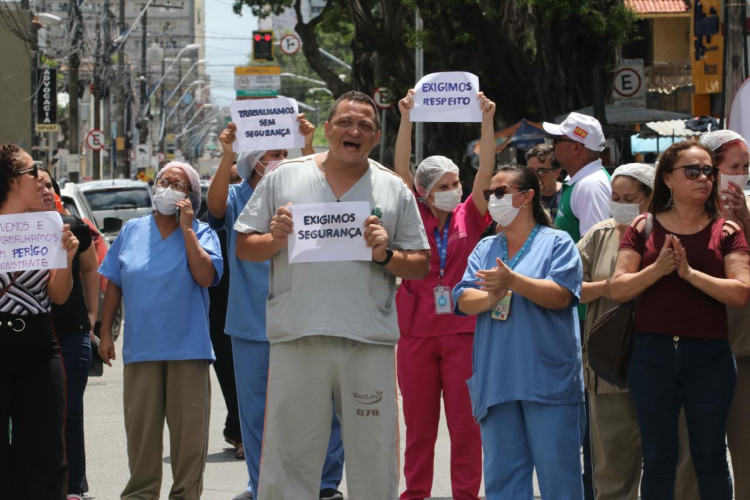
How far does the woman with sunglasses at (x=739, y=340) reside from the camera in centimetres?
629

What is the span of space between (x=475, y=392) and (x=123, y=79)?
2045 inches

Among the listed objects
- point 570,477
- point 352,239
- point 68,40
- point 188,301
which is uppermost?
point 68,40

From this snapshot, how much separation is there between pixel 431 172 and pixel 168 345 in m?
1.80

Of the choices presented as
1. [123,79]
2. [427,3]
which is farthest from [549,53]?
[123,79]

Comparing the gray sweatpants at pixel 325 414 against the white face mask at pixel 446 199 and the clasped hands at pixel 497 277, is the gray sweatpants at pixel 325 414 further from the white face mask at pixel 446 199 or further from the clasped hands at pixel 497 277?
the white face mask at pixel 446 199

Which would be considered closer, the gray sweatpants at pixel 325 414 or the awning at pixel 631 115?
the gray sweatpants at pixel 325 414

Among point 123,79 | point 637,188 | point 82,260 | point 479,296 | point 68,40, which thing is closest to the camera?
point 479,296

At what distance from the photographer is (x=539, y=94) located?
26.1 meters

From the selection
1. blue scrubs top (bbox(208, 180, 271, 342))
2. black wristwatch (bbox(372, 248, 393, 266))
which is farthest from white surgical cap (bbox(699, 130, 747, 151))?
blue scrubs top (bbox(208, 180, 271, 342))

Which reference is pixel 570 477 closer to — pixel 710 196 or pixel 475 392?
pixel 475 392

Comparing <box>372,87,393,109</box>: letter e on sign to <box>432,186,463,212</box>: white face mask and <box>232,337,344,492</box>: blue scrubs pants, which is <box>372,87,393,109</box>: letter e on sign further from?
<box>232,337,344,492</box>: blue scrubs pants

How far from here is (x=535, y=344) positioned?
238 inches

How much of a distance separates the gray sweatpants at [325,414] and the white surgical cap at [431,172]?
1.91 meters

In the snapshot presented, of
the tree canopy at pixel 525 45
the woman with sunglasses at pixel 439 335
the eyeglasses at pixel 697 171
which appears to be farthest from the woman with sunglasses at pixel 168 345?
the tree canopy at pixel 525 45
